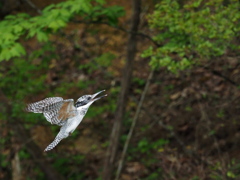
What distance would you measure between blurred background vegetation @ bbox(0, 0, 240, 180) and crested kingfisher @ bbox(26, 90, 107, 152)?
4765mm

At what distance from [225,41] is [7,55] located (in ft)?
11.8

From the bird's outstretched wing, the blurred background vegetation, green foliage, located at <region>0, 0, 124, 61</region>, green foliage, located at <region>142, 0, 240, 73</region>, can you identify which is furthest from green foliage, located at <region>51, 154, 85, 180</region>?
the bird's outstretched wing

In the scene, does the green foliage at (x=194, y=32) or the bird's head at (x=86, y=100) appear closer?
the bird's head at (x=86, y=100)

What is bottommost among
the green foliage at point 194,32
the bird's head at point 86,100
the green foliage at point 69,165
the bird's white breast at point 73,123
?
the green foliage at point 69,165

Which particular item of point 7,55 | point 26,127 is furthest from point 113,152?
point 7,55

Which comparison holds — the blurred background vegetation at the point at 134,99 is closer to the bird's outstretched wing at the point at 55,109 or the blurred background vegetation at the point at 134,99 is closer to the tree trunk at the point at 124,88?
the tree trunk at the point at 124,88

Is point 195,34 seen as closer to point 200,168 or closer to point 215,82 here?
point 200,168

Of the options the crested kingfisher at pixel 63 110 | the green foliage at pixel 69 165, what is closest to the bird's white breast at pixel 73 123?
the crested kingfisher at pixel 63 110

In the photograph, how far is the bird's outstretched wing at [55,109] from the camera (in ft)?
4.36

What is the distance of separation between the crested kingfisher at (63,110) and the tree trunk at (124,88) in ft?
23.2

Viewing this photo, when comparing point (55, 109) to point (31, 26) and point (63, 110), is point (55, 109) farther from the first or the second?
point (31, 26)

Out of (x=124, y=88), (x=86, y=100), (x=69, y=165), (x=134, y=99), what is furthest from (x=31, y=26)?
(x=69, y=165)

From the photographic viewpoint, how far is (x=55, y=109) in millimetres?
1395

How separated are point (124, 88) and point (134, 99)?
135cm
